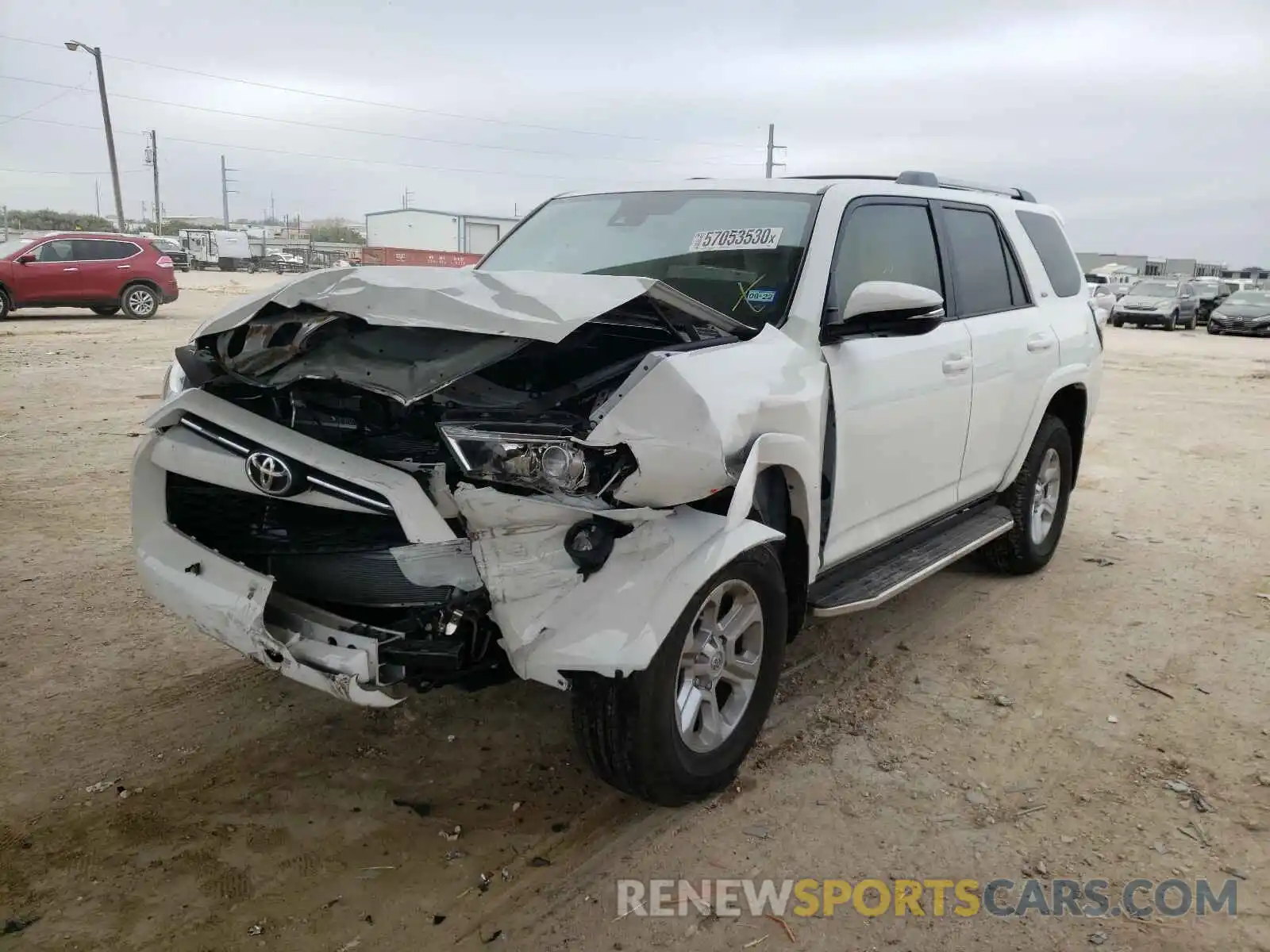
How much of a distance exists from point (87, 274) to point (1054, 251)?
18.4m

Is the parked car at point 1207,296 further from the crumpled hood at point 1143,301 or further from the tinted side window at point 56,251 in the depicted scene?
the tinted side window at point 56,251

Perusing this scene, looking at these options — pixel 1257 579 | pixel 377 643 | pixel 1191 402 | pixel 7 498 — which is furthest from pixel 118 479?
pixel 1191 402

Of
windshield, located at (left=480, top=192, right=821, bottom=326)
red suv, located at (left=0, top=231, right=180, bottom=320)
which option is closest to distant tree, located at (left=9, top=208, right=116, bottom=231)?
red suv, located at (left=0, top=231, right=180, bottom=320)

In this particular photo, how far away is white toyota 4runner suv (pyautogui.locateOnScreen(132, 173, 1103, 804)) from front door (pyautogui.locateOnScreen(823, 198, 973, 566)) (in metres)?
0.03

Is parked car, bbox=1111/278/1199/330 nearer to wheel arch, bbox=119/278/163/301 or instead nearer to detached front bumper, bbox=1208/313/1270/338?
detached front bumper, bbox=1208/313/1270/338

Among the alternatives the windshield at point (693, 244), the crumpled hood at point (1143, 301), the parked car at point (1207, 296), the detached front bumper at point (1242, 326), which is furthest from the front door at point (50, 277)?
the parked car at point (1207, 296)

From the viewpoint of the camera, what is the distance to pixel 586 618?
2561mm

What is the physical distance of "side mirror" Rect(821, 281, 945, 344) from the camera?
10.5 ft

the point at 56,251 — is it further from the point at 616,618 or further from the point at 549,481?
the point at 616,618

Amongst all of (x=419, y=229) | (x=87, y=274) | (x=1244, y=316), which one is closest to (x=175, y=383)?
(x=87, y=274)

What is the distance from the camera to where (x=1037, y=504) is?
5398 millimetres

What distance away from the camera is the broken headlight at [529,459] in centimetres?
256

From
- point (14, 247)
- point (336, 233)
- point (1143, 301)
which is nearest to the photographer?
point (14, 247)

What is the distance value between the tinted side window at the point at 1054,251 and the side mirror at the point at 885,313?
2118 millimetres
